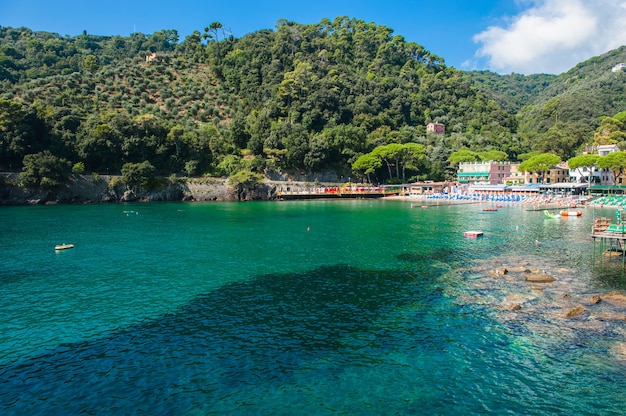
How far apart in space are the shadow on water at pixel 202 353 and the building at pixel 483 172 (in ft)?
298

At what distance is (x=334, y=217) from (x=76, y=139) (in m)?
60.9

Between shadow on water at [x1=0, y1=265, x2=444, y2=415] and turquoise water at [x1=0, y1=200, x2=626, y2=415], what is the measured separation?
80mm

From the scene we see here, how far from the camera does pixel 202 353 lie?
16438mm

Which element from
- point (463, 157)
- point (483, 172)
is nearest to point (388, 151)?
point (463, 157)

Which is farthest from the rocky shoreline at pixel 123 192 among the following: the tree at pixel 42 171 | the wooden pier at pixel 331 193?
the wooden pier at pixel 331 193

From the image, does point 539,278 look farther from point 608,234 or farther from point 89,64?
point 89,64

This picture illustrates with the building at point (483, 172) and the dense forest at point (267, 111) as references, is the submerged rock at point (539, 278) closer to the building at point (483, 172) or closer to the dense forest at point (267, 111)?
the dense forest at point (267, 111)

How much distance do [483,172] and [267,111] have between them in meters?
60.2

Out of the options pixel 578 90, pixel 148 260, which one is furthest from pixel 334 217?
pixel 578 90

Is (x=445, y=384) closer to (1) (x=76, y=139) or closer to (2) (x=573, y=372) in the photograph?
(2) (x=573, y=372)

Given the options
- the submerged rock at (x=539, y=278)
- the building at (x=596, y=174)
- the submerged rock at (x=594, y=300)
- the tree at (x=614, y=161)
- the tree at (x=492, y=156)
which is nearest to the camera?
the submerged rock at (x=594, y=300)

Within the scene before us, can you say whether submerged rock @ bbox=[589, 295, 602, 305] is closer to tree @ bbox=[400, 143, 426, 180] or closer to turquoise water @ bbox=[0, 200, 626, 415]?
turquoise water @ bbox=[0, 200, 626, 415]

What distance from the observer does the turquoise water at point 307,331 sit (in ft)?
43.9

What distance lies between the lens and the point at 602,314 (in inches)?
786
